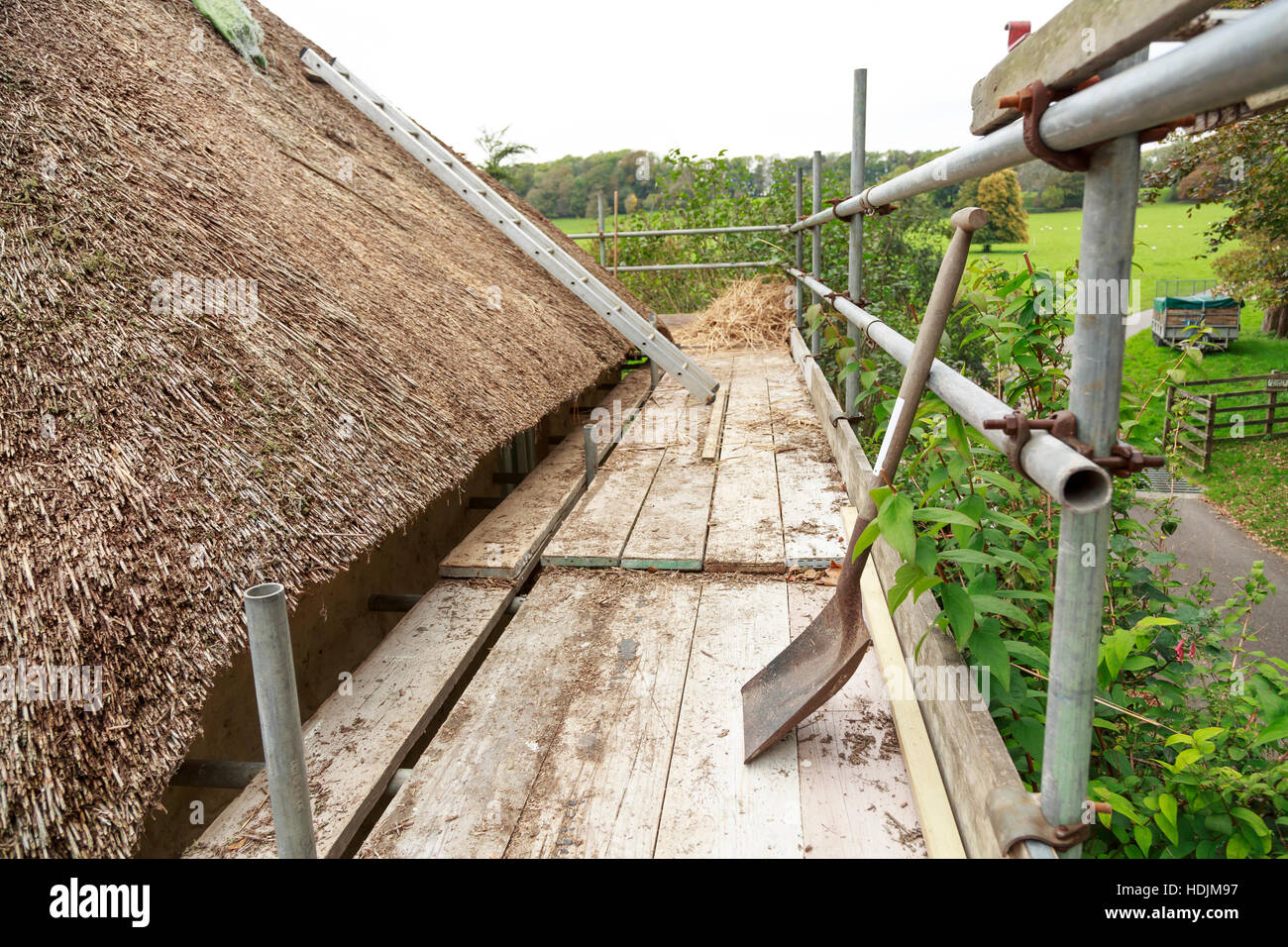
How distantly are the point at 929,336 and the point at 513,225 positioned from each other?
463cm

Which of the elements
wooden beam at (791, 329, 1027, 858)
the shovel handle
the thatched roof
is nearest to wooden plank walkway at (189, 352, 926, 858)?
wooden beam at (791, 329, 1027, 858)

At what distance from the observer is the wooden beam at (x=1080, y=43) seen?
69 cm

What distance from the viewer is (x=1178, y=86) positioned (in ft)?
2.11

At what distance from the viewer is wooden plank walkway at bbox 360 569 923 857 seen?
1480 mm

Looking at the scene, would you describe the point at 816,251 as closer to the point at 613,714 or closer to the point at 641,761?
the point at 613,714

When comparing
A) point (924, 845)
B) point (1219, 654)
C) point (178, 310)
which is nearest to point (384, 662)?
point (178, 310)

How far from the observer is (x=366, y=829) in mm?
2033

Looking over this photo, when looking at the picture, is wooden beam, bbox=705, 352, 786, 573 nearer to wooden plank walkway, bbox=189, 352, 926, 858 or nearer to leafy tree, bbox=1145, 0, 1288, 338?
wooden plank walkway, bbox=189, 352, 926, 858

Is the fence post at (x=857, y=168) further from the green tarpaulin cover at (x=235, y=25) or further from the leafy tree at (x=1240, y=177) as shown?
the leafy tree at (x=1240, y=177)

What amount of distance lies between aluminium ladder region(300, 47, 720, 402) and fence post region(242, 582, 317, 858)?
167 inches
